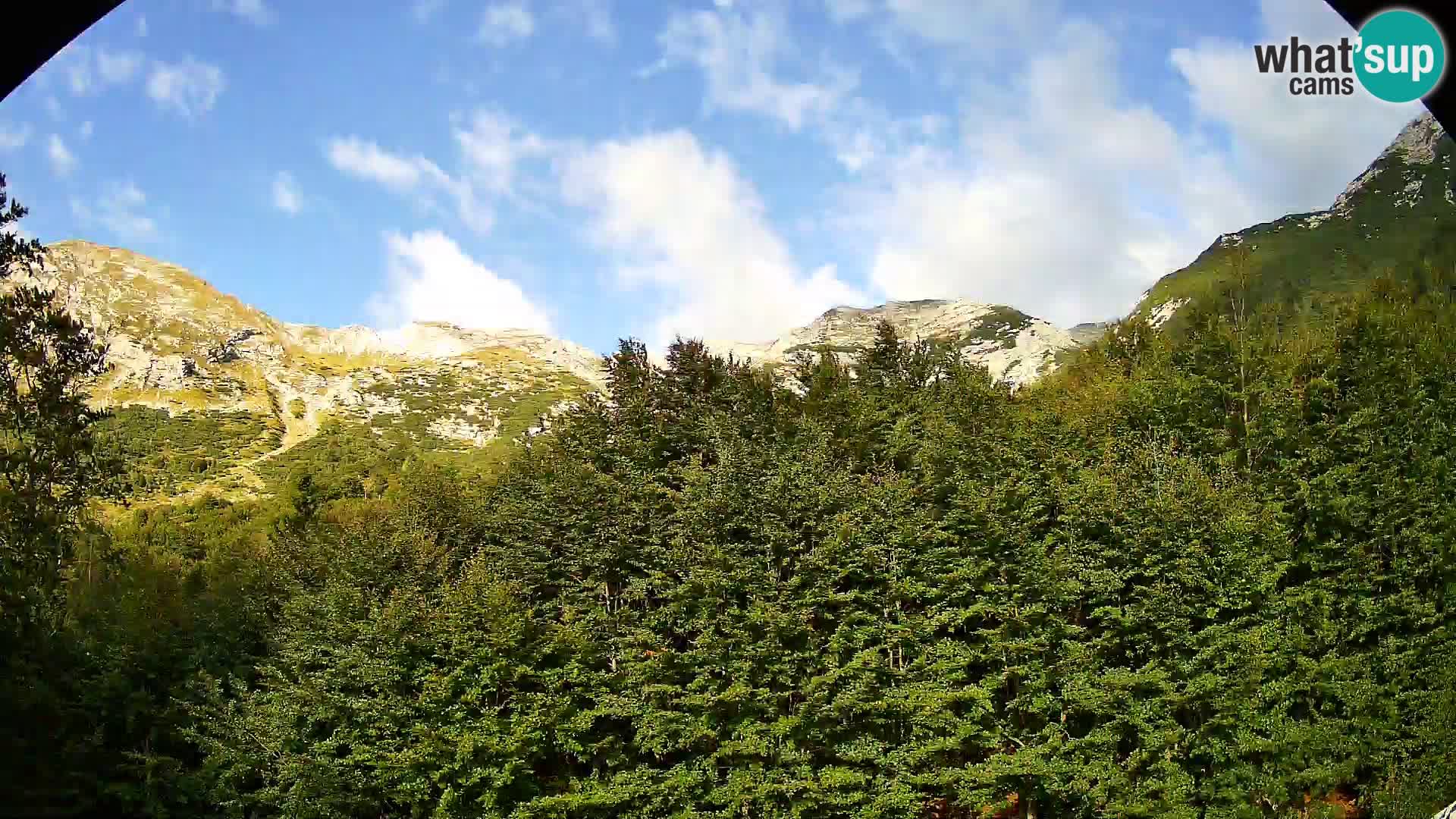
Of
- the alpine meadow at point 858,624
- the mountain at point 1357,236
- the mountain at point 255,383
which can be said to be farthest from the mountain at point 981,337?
the alpine meadow at point 858,624

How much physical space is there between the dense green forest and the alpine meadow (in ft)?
0.53

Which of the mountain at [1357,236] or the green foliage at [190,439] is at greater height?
the mountain at [1357,236]

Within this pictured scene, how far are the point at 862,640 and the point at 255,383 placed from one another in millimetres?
145078

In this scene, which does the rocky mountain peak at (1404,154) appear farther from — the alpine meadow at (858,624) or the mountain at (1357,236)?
the alpine meadow at (858,624)

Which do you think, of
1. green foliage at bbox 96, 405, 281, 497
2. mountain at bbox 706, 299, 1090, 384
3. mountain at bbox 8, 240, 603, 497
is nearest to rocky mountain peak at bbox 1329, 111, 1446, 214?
mountain at bbox 706, 299, 1090, 384

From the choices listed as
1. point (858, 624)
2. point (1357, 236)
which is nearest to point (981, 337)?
point (1357, 236)

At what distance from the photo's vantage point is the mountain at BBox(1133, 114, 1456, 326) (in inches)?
3698

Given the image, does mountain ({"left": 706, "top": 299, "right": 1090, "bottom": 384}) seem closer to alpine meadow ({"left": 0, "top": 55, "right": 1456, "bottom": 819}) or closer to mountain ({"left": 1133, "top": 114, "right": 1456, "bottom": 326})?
mountain ({"left": 1133, "top": 114, "right": 1456, "bottom": 326})

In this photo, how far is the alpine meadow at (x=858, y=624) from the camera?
29656 mm

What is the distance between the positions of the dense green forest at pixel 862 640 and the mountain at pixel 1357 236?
53.6 metres

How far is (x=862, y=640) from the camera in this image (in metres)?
32.0

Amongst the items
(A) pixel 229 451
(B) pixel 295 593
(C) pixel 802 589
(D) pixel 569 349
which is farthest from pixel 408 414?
(C) pixel 802 589

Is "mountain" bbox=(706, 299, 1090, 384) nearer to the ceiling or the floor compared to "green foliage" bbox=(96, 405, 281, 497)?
nearer to the ceiling

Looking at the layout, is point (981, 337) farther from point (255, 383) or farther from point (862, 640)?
point (862, 640)
